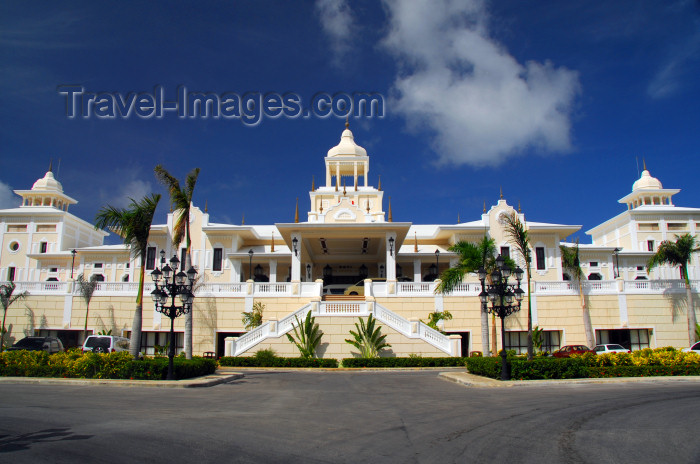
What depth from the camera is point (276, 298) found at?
29.3 m

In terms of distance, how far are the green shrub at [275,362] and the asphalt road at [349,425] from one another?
988 centimetres

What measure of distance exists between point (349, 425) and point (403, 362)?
15685 mm

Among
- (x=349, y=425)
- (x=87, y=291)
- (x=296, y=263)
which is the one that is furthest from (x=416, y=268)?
(x=349, y=425)

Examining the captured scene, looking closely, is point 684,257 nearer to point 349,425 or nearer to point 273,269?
point 273,269

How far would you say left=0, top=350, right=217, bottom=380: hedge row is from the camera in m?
16.4

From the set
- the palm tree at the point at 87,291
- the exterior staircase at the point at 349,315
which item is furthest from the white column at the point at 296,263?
the palm tree at the point at 87,291

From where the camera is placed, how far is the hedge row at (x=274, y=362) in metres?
24.3

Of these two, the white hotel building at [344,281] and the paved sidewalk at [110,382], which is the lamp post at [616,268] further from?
the paved sidewalk at [110,382]

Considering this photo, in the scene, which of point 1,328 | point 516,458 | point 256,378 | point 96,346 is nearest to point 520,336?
point 256,378

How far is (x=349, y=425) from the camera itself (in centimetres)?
898

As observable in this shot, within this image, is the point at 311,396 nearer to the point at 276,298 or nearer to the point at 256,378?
the point at 256,378

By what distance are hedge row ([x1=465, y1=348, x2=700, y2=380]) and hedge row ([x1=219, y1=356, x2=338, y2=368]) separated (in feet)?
25.6

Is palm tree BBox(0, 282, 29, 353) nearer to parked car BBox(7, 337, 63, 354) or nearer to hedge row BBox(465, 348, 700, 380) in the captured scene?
parked car BBox(7, 337, 63, 354)

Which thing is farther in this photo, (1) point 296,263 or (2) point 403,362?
(1) point 296,263
